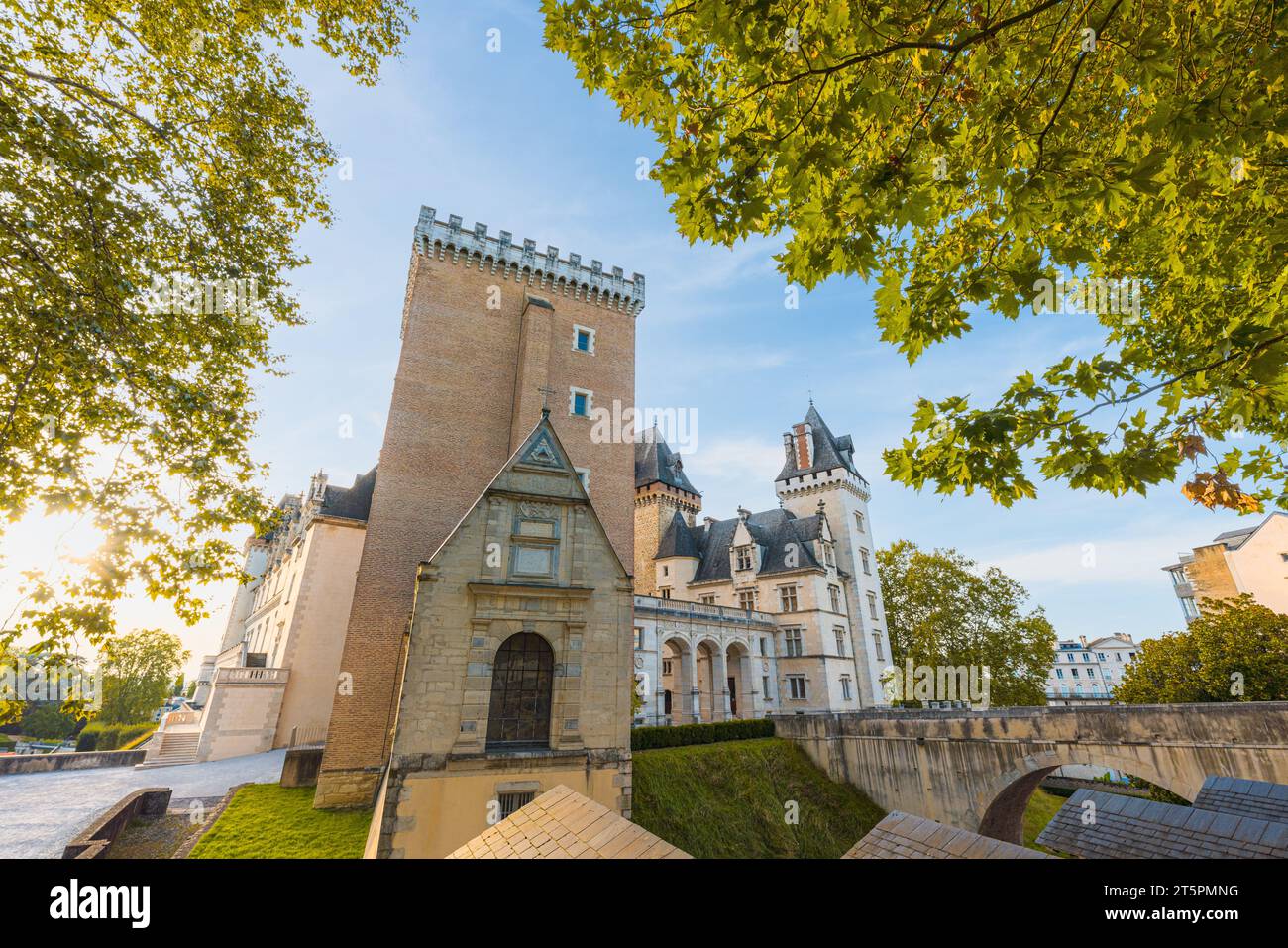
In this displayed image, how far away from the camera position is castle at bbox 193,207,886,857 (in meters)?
13.3

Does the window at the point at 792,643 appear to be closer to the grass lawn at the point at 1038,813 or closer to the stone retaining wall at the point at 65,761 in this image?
the grass lawn at the point at 1038,813

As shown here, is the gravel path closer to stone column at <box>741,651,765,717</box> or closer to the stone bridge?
the stone bridge

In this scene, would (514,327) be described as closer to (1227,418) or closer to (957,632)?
(1227,418)

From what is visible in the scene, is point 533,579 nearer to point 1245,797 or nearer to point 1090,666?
point 1245,797

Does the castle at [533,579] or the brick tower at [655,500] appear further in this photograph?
the brick tower at [655,500]

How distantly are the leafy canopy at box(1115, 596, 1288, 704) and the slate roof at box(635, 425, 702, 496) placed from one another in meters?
30.6

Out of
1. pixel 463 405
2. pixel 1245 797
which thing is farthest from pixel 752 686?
pixel 463 405

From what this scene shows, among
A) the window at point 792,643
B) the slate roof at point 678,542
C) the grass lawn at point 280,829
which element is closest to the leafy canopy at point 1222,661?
the window at point 792,643

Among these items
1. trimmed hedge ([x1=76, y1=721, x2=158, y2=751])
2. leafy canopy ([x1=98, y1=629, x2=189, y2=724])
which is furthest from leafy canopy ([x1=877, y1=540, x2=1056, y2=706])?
leafy canopy ([x1=98, y1=629, x2=189, y2=724])

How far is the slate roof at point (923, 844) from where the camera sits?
4391 millimetres

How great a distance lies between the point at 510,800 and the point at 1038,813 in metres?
30.0

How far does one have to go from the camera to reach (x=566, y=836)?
562 centimetres

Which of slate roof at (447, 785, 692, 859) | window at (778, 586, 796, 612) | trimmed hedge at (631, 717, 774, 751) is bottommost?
trimmed hedge at (631, 717, 774, 751)

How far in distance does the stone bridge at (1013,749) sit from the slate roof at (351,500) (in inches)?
1013
